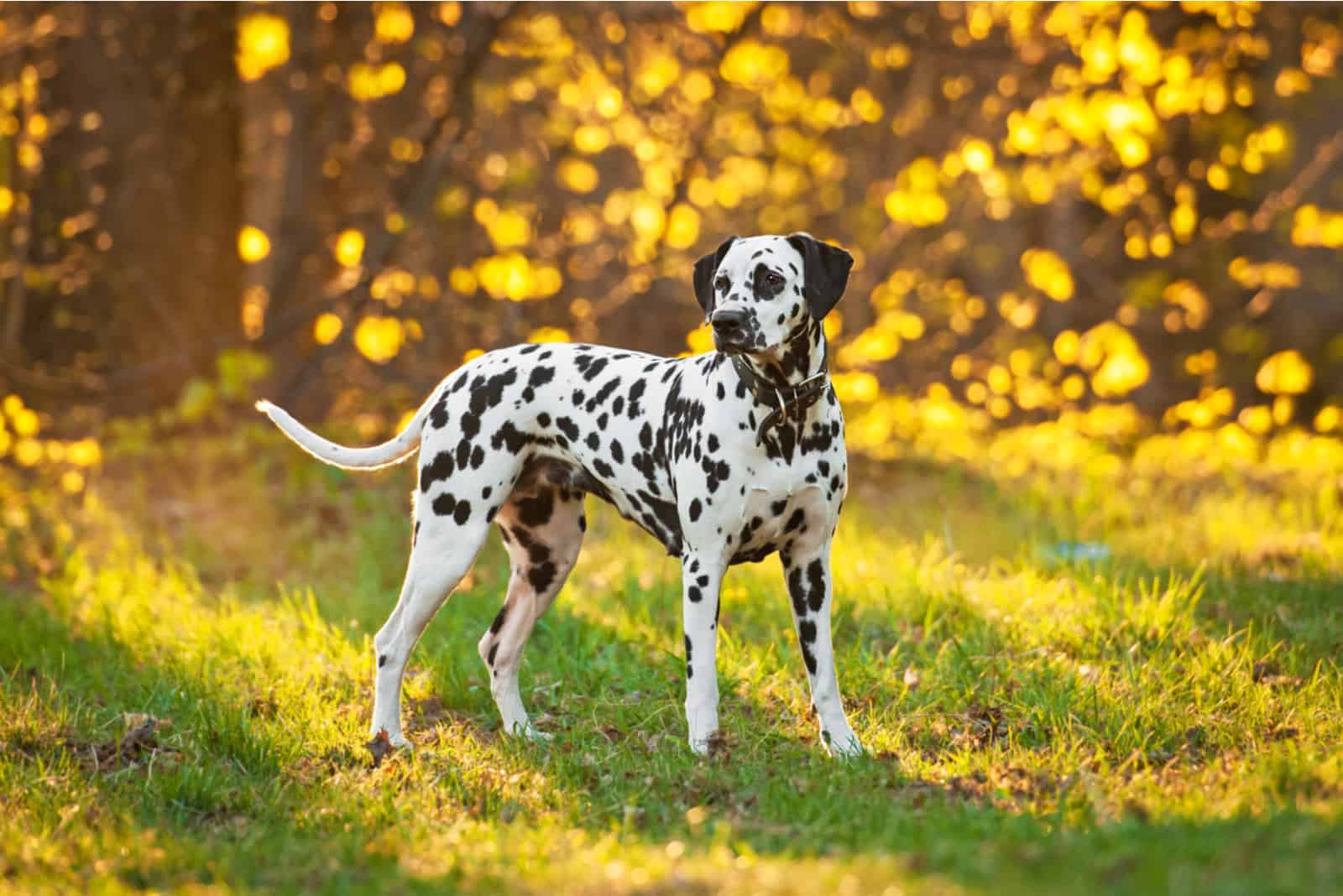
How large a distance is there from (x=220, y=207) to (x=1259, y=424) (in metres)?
8.98

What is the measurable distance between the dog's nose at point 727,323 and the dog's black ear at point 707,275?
1.09ft

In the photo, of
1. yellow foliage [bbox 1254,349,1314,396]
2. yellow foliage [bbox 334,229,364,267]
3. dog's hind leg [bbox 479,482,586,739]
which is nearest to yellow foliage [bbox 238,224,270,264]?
yellow foliage [bbox 334,229,364,267]

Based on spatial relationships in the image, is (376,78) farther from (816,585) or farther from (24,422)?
(816,585)

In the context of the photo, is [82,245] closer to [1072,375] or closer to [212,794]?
[212,794]

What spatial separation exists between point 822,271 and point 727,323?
1.62 ft

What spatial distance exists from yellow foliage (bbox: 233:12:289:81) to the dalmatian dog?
6.68 m

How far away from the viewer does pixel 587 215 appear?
14125 millimetres

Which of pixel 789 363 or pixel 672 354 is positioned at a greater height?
pixel 789 363

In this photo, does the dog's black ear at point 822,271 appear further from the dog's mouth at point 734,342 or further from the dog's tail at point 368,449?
the dog's tail at point 368,449

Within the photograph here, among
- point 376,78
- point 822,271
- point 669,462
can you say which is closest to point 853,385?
point 376,78

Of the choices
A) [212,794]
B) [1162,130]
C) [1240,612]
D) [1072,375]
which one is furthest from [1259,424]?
[212,794]

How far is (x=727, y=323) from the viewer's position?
503cm

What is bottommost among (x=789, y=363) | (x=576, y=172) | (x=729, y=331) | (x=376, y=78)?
(x=789, y=363)

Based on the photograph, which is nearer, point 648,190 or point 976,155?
point 976,155
